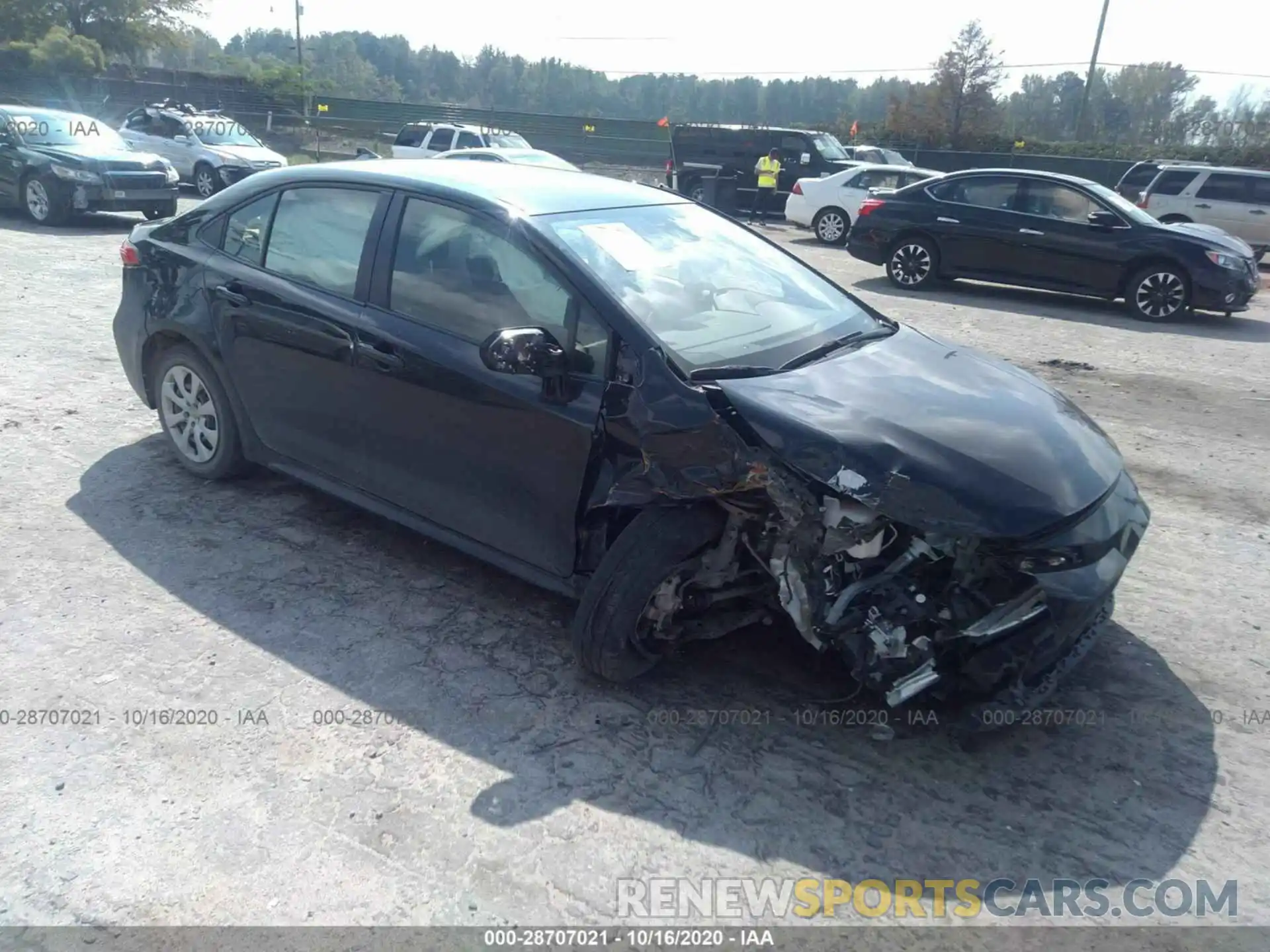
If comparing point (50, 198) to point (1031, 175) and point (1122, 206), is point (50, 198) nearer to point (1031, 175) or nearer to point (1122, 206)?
point (1031, 175)

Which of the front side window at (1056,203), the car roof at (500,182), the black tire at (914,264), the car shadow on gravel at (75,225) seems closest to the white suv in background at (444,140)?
the car shadow on gravel at (75,225)

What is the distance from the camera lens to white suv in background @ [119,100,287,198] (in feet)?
63.8

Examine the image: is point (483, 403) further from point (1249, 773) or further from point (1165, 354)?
point (1165, 354)

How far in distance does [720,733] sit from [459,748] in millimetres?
893

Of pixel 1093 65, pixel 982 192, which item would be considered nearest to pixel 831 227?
pixel 982 192

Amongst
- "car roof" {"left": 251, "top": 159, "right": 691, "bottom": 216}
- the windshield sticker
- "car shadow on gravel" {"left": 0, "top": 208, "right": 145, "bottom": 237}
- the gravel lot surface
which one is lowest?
the gravel lot surface

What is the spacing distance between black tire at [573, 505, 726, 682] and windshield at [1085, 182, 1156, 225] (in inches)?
402

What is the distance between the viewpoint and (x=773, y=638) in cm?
409

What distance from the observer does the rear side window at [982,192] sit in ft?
40.3

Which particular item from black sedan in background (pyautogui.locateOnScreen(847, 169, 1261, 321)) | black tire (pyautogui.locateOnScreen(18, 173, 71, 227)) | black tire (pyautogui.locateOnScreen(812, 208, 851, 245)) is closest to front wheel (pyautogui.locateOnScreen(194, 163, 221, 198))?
black tire (pyautogui.locateOnScreen(18, 173, 71, 227))

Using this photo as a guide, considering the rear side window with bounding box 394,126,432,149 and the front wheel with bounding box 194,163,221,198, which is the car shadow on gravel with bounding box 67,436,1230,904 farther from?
the rear side window with bounding box 394,126,432,149

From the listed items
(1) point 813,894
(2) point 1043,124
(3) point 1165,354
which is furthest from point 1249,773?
(2) point 1043,124

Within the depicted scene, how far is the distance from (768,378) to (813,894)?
1.70 m

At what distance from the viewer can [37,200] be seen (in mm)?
14156
